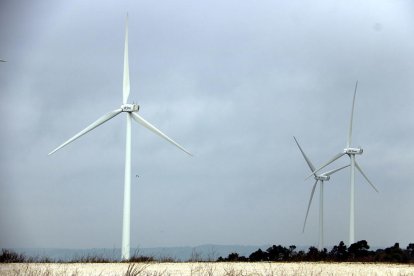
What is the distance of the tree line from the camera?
217 ft

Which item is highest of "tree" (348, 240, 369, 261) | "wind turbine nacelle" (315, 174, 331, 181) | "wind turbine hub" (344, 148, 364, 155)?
"wind turbine hub" (344, 148, 364, 155)

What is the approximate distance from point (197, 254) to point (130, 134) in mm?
19752

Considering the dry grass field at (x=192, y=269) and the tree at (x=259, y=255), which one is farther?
the tree at (x=259, y=255)

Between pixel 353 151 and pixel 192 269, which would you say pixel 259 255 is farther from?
pixel 192 269

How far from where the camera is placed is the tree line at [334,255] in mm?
66062

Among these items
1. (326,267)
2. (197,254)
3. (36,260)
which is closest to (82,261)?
(36,260)

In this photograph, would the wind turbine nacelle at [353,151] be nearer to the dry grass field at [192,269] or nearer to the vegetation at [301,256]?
the vegetation at [301,256]

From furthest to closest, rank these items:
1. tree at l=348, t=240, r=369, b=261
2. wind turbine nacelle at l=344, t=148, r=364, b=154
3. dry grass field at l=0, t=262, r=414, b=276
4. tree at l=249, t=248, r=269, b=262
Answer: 1. wind turbine nacelle at l=344, t=148, r=364, b=154
2. tree at l=348, t=240, r=369, b=261
3. tree at l=249, t=248, r=269, b=262
4. dry grass field at l=0, t=262, r=414, b=276

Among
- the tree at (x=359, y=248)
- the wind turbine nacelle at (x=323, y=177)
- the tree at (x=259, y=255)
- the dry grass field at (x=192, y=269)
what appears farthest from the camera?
the wind turbine nacelle at (x=323, y=177)

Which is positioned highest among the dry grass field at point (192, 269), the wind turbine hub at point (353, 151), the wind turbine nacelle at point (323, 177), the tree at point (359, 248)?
the wind turbine hub at point (353, 151)

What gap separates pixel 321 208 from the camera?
4343 inches

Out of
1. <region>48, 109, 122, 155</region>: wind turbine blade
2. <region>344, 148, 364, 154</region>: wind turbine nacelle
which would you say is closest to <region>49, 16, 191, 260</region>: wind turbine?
<region>48, 109, 122, 155</region>: wind turbine blade

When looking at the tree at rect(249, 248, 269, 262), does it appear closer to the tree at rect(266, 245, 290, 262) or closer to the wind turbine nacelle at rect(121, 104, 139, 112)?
the tree at rect(266, 245, 290, 262)

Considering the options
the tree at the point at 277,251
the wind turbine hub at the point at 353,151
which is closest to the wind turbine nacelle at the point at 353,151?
the wind turbine hub at the point at 353,151
